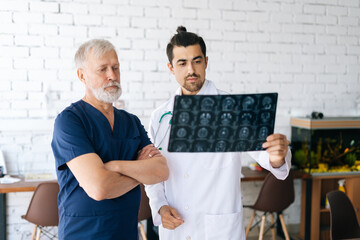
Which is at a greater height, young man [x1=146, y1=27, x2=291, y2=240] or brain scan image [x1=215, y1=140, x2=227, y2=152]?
brain scan image [x1=215, y1=140, x2=227, y2=152]

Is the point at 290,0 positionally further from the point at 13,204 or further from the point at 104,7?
the point at 13,204

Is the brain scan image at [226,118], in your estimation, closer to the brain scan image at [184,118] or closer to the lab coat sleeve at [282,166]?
the brain scan image at [184,118]

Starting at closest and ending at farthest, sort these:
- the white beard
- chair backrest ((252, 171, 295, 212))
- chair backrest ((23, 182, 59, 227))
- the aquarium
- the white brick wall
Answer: the white beard
chair backrest ((23, 182, 59, 227))
chair backrest ((252, 171, 295, 212))
the white brick wall
the aquarium

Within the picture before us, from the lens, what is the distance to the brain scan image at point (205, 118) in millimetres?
1299

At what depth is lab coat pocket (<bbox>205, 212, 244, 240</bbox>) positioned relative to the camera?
1711 millimetres

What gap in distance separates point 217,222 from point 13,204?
2420 millimetres

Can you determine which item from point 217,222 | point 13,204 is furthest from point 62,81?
point 217,222

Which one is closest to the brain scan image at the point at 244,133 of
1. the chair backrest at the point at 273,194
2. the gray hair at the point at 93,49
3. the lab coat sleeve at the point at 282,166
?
the lab coat sleeve at the point at 282,166

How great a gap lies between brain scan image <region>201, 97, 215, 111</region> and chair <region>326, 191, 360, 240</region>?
141cm

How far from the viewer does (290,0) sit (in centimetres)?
392

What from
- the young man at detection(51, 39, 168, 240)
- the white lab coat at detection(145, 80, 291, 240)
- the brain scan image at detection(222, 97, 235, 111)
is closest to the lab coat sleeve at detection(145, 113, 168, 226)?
the white lab coat at detection(145, 80, 291, 240)

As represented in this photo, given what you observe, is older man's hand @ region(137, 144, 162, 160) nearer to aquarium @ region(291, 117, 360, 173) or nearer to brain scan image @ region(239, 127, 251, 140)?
brain scan image @ region(239, 127, 251, 140)

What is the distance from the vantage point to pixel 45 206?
271cm

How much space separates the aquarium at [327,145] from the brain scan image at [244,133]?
248cm
